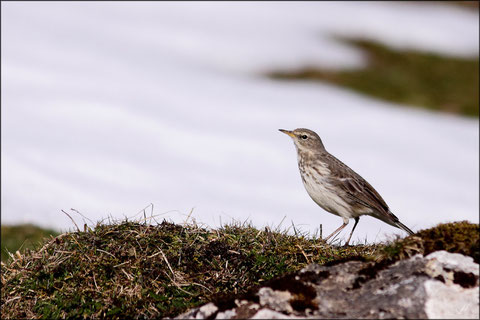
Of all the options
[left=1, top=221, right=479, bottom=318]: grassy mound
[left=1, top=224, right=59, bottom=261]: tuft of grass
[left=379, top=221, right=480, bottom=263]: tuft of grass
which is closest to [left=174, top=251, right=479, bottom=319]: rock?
[left=379, top=221, right=480, bottom=263]: tuft of grass

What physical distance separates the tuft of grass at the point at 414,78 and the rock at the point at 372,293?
23065 mm

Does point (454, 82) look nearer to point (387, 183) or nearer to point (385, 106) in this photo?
point (385, 106)

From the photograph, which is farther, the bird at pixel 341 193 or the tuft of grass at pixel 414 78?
the tuft of grass at pixel 414 78

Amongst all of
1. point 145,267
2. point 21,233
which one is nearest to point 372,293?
point 145,267

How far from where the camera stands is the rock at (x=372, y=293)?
5.00 m

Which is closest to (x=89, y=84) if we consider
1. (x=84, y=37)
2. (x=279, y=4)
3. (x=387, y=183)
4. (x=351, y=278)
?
(x=84, y=37)

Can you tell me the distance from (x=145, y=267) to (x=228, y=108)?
787 inches

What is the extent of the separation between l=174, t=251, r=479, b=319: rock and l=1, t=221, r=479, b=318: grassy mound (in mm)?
560

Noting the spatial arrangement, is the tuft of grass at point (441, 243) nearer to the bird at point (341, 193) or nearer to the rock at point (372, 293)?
the rock at point (372, 293)

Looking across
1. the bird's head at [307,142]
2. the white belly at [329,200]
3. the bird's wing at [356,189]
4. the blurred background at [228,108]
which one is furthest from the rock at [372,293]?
the bird's head at [307,142]

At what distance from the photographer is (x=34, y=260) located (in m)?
7.11

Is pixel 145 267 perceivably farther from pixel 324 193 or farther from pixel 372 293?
pixel 324 193

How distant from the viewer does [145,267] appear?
272 inches

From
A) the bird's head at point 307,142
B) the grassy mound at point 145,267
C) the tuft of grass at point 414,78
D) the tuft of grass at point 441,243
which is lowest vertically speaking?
the grassy mound at point 145,267
